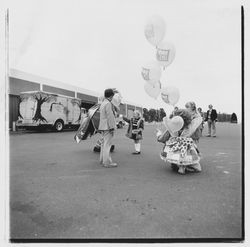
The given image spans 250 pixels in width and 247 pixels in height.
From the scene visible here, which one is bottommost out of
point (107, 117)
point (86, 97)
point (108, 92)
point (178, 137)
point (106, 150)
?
point (106, 150)

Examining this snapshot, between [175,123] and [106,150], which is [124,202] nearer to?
[175,123]

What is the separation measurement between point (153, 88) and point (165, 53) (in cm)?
131

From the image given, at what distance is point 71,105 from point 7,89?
44.8 ft

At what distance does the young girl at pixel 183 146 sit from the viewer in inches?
148

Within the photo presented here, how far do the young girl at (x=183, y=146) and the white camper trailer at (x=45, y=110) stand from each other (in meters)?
10.1

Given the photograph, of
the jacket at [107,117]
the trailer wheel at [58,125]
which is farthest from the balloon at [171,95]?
the trailer wheel at [58,125]

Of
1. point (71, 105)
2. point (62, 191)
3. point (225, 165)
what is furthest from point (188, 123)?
point (71, 105)

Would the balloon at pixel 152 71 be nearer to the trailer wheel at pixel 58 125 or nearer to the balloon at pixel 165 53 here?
the balloon at pixel 165 53

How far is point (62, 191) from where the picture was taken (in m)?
2.95

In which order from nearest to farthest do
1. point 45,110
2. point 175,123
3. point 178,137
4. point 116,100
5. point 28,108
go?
point 175,123
point 178,137
point 116,100
point 28,108
point 45,110

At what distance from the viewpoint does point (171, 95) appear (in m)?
5.60

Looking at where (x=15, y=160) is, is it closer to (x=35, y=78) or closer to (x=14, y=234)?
(x=14, y=234)

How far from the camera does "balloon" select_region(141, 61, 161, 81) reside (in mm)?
5723

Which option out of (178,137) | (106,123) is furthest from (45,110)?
(178,137)
